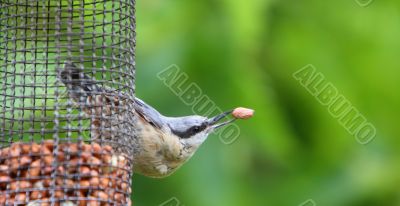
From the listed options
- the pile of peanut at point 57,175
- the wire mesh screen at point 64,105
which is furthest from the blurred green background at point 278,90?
the pile of peanut at point 57,175

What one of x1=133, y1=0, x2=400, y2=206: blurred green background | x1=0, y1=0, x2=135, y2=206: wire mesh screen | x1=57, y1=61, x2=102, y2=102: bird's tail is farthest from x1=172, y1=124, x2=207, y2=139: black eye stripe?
x1=57, y1=61, x2=102, y2=102: bird's tail

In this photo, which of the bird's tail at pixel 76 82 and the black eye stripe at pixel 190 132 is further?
the black eye stripe at pixel 190 132

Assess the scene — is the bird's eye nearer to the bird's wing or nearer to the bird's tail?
the bird's wing

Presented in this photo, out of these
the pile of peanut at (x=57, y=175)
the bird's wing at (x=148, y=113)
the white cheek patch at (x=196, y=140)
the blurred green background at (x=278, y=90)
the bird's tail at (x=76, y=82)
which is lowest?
the pile of peanut at (x=57, y=175)

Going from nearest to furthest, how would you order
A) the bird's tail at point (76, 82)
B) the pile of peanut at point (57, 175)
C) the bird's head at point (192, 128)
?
the pile of peanut at point (57, 175) < the bird's tail at point (76, 82) < the bird's head at point (192, 128)

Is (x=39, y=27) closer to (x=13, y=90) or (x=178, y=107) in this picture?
(x=13, y=90)

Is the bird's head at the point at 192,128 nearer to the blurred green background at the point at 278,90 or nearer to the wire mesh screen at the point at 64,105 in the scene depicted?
the blurred green background at the point at 278,90
